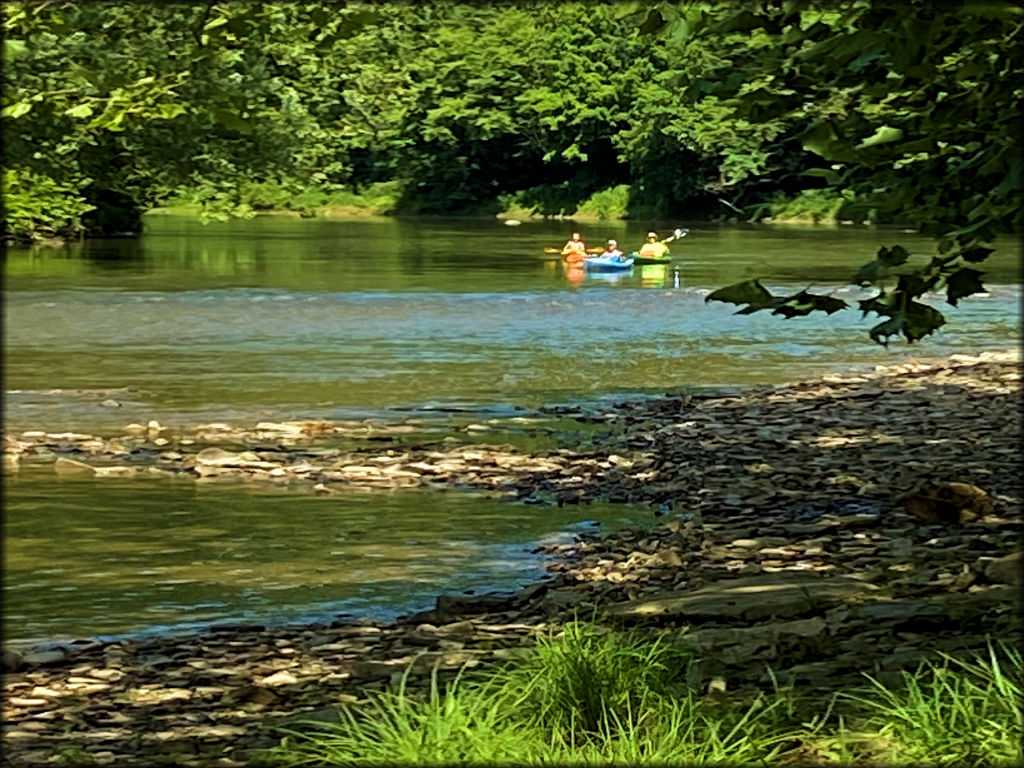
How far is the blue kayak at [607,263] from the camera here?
41.8 m

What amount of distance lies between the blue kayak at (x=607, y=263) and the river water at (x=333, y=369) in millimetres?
821

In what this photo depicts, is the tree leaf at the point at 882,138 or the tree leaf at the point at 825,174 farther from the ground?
the tree leaf at the point at 882,138

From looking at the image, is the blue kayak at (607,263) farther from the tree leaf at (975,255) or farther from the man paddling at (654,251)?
the tree leaf at (975,255)

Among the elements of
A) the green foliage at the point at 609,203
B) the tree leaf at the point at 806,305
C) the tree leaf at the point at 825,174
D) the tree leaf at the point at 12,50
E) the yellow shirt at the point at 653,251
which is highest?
the tree leaf at the point at 12,50

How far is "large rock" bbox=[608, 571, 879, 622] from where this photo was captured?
301 inches

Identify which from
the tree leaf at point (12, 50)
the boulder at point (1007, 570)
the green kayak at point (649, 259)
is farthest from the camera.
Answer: the green kayak at point (649, 259)

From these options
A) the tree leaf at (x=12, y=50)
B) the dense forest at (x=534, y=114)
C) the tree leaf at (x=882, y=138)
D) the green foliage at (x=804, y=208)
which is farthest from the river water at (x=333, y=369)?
the green foliage at (x=804, y=208)

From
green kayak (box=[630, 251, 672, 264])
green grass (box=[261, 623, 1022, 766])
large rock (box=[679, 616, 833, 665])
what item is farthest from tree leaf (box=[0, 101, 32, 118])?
green kayak (box=[630, 251, 672, 264])

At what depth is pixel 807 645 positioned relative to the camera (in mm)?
6742

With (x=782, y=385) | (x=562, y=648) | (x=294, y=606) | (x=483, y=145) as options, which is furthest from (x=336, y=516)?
(x=483, y=145)

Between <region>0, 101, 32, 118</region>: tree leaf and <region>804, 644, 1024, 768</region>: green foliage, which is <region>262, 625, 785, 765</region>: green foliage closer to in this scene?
<region>804, 644, 1024, 768</region>: green foliage

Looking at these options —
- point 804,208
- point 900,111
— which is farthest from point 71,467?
point 804,208

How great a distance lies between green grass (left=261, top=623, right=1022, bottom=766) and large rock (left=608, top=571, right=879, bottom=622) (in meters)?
1.46

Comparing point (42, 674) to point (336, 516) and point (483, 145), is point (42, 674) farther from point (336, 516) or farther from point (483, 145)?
point (483, 145)
